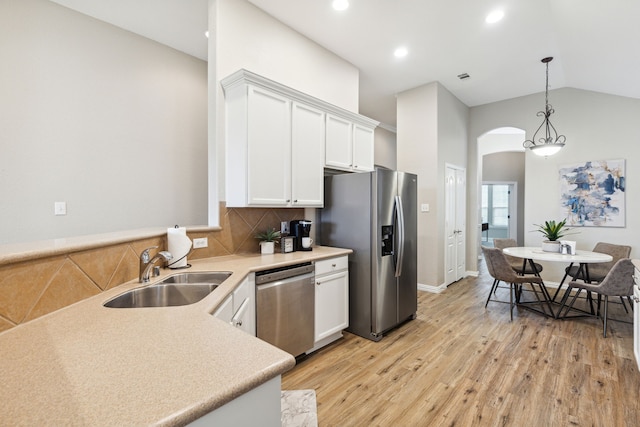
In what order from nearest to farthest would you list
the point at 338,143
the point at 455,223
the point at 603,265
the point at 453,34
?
the point at 338,143 < the point at 453,34 < the point at 603,265 < the point at 455,223

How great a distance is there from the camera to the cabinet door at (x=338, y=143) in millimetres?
3090

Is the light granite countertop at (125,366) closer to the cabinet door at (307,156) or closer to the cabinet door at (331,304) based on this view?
the cabinet door at (331,304)

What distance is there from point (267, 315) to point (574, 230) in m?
5.10

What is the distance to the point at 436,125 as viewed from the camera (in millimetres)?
4453

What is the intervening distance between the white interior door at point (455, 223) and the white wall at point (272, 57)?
221 cm

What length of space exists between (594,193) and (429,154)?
2576 mm

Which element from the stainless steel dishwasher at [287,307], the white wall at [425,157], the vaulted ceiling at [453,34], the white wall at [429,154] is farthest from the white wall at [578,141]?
the stainless steel dishwasher at [287,307]

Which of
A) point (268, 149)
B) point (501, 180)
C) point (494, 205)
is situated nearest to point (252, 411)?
point (268, 149)

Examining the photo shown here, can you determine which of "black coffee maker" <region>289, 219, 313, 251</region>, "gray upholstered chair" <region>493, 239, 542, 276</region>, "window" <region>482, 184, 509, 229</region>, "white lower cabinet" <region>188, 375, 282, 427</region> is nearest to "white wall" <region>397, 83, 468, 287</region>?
"gray upholstered chair" <region>493, 239, 542, 276</region>

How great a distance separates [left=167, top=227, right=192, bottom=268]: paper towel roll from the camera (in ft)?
6.54

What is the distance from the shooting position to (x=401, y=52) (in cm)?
373

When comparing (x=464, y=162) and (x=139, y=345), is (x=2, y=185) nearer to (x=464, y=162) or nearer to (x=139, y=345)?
(x=139, y=345)

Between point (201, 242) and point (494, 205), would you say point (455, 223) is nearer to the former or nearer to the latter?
point (201, 242)

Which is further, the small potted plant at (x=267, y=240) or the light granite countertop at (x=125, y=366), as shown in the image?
the small potted plant at (x=267, y=240)
